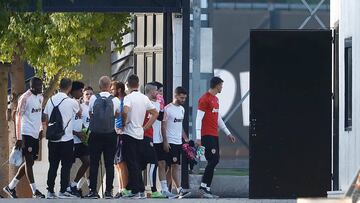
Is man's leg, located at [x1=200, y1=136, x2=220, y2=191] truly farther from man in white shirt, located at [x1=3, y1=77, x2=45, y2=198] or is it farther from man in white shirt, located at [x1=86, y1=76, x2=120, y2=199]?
man in white shirt, located at [x1=3, y1=77, x2=45, y2=198]

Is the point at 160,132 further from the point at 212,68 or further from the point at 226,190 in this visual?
the point at 212,68

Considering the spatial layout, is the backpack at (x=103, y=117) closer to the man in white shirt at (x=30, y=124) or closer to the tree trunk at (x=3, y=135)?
the man in white shirt at (x=30, y=124)

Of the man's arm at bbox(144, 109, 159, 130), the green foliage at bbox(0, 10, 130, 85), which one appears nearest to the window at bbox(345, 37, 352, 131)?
the man's arm at bbox(144, 109, 159, 130)

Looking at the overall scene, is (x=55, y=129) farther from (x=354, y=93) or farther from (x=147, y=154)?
(x=354, y=93)

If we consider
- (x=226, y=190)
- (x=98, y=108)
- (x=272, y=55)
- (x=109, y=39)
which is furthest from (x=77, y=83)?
(x=109, y=39)

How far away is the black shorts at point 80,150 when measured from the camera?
1078 inches

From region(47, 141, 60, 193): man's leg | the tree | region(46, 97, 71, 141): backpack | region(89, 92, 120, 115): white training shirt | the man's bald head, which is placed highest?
the tree

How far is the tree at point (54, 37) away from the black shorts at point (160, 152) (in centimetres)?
695

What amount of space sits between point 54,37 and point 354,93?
12.2 meters

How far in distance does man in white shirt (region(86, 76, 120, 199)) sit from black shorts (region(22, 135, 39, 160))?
3.55 feet

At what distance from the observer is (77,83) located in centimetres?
2686

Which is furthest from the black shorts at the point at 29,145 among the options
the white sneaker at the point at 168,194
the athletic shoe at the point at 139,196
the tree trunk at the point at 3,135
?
the tree trunk at the point at 3,135

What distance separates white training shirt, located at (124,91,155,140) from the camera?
2598cm

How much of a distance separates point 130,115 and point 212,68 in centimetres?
1332
